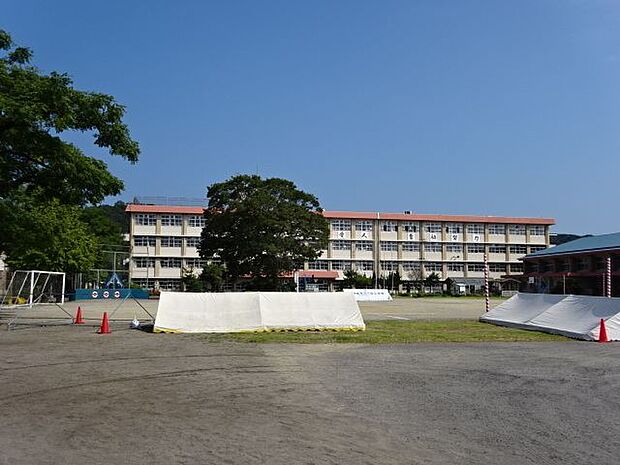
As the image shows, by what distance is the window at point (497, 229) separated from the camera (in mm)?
115125

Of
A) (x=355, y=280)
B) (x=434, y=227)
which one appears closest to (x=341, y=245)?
(x=355, y=280)

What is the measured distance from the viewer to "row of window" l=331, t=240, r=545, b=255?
111 m

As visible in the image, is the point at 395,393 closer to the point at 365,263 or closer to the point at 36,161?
the point at 36,161

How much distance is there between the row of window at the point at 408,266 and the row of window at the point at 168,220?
20484 millimetres

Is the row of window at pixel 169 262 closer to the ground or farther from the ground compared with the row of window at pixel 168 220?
closer to the ground

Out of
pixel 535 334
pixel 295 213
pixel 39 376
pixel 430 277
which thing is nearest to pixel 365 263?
pixel 430 277

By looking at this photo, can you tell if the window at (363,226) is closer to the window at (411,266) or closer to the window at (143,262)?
the window at (411,266)

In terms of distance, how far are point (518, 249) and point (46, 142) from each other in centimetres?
10441

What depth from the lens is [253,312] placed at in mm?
22812

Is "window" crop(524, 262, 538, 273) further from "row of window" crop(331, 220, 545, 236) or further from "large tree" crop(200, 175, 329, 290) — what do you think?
"large tree" crop(200, 175, 329, 290)

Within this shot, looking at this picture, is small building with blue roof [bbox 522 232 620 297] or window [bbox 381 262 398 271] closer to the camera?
small building with blue roof [bbox 522 232 620 297]

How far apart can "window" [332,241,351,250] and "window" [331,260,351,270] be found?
7.66 feet

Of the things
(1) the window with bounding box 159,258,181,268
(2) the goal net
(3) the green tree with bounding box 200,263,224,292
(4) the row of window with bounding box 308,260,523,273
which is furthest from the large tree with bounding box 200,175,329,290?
(4) the row of window with bounding box 308,260,523,273

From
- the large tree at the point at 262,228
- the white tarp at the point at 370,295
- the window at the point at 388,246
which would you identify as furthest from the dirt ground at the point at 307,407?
the window at the point at 388,246
